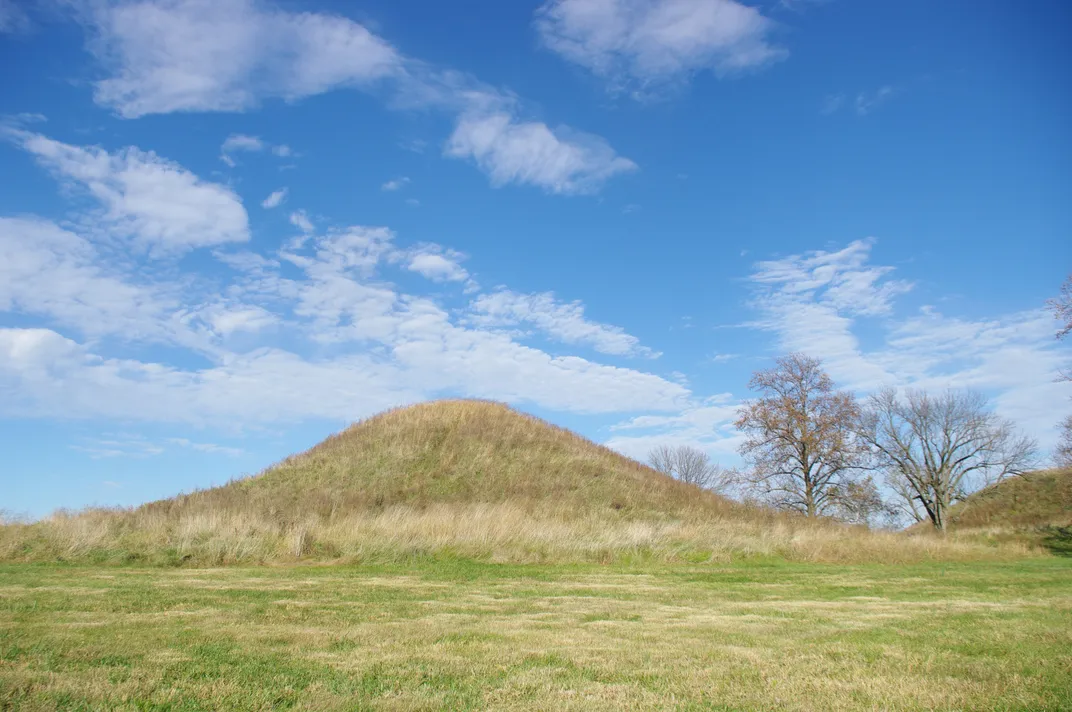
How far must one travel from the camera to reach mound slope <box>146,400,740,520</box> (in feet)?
102

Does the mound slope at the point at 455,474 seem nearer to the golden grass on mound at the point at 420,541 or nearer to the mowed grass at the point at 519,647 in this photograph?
the golden grass on mound at the point at 420,541

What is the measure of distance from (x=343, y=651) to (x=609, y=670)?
261cm

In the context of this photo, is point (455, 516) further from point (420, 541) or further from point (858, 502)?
point (858, 502)

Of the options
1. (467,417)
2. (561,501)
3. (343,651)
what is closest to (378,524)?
(561,501)

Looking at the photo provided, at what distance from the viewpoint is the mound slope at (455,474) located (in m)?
31.1

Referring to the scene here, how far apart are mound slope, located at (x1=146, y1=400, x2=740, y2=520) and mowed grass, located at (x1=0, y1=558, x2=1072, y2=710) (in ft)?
56.1

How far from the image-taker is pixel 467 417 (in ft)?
136

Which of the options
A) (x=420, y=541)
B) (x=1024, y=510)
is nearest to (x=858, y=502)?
(x=1024, y=510)

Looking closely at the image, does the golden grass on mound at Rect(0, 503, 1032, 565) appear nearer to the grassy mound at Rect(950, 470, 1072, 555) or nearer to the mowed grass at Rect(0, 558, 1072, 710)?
the mowed grass at Rect(0, 558, 1072, 710)

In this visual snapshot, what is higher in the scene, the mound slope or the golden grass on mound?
the mound slope

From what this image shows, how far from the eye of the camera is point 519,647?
671 cm

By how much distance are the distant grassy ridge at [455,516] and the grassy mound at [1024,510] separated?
695cm

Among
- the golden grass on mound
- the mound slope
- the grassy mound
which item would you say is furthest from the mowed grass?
the grassy mound

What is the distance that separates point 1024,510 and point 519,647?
161ft
